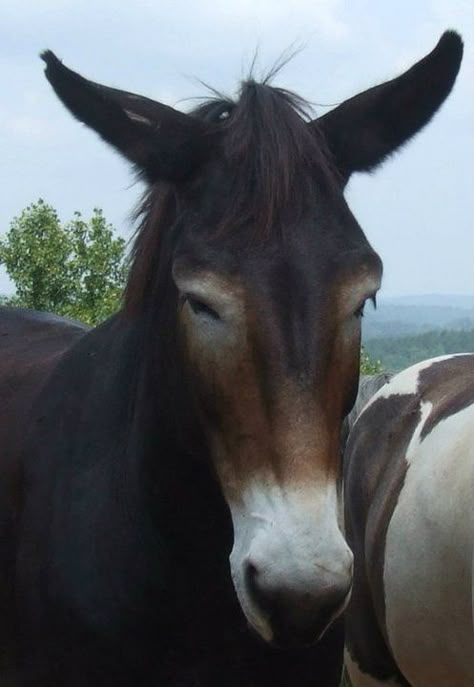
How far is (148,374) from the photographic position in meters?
3.05

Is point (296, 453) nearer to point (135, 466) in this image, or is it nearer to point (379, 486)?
point (135, 466)

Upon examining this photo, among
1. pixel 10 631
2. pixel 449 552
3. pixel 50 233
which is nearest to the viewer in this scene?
pixel 10 631

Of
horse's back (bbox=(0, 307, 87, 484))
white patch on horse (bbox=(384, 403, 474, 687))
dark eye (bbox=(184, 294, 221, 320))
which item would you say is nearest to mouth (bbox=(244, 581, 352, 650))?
dark eye (bbox=(184, 294, 221, 320))

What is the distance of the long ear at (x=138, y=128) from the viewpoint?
2779 mm

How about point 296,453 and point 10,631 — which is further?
point 10,631

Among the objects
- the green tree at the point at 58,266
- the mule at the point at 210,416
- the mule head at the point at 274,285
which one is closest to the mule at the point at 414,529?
the mule at the point at 210,416

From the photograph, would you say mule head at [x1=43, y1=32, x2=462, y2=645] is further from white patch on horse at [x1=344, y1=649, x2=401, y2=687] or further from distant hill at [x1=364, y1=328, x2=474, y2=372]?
distant hill at [x1=364, y1=328, x2=474, y2=372]

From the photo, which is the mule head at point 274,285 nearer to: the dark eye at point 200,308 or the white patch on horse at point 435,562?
the dark eye at point 200,308

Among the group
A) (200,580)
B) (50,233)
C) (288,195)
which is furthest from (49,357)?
(50,233)

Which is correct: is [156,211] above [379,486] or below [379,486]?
above

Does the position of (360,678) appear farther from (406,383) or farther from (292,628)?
(292,628)

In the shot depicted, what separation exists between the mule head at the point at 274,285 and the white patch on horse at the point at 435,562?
167 cm

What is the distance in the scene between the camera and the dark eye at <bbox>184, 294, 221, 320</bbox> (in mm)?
2572

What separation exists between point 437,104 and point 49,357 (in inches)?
63.8
